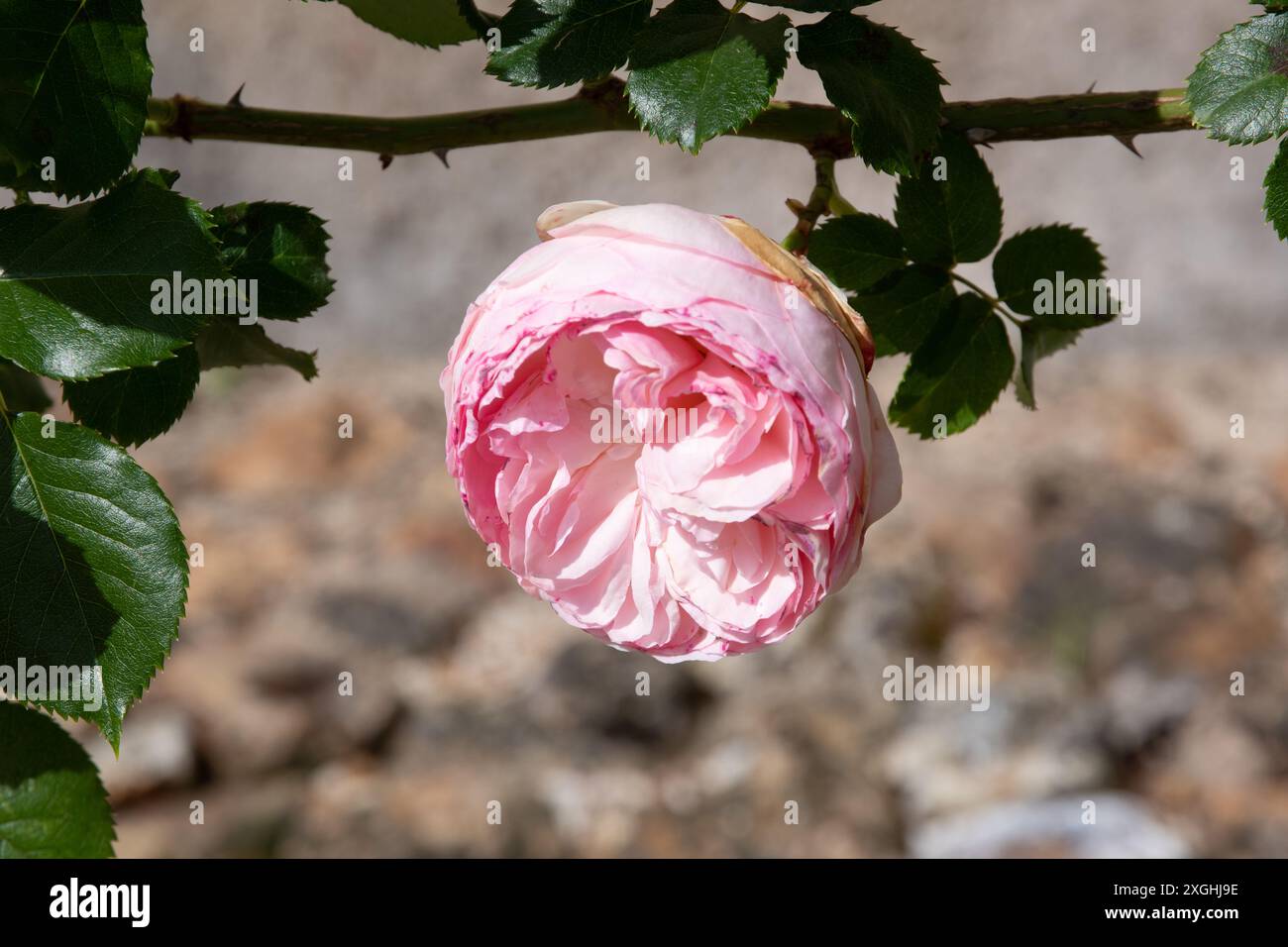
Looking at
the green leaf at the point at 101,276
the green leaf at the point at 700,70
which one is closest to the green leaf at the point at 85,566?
the green leaf at the point at 101,276

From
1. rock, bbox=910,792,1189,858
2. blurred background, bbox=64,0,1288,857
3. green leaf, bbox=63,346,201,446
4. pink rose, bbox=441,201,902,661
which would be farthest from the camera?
blurred background, bbox=64,0,1288,857

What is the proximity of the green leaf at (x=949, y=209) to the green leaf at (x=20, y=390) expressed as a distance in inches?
18.0

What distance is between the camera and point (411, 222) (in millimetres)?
4289

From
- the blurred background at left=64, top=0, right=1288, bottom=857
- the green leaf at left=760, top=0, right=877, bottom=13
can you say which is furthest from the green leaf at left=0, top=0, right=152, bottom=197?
the blurred background at left=64, top=0, right=1288, bottom=857

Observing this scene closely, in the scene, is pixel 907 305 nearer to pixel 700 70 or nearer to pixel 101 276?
pixel 700 70

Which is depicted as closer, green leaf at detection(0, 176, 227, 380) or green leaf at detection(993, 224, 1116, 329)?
green leaf at detection(0, 176, 227, 380)

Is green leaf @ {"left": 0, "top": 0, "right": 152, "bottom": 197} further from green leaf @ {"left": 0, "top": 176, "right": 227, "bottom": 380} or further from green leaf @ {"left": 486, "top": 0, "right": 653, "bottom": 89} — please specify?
green leaf @ {"left": 486, "top": 0, "right": 653, "bottom": 89}

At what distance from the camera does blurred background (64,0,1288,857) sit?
110 inches

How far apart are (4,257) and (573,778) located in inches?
98.8

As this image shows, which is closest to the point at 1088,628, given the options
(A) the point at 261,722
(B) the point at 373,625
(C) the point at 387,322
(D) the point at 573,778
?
(D) the point at 573,778

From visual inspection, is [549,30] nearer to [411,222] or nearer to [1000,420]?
[1000,420]

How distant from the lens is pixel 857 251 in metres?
0.63

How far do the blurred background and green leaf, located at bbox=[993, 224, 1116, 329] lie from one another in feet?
6.92

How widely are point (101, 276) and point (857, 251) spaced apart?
0.35 meters
